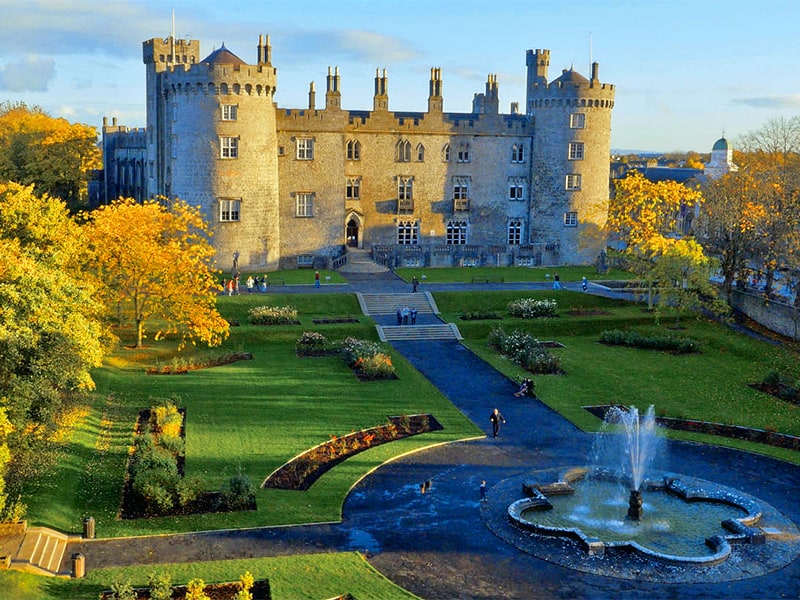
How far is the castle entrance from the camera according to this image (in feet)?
238

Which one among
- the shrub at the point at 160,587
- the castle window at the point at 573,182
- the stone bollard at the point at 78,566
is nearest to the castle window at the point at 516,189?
the castle window at the point at 573,182

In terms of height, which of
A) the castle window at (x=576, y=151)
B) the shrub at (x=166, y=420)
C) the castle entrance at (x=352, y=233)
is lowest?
the shrub at (x=166, y=420)

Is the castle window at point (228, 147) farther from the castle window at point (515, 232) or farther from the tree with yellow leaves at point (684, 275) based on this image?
the tree with yellow leaves at point (684, 275)

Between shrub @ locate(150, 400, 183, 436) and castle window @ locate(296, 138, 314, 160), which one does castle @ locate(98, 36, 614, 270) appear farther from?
shrub @ locate(150, 400, 183, 436)

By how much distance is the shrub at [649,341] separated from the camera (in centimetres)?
5044

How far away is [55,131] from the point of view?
285 ft

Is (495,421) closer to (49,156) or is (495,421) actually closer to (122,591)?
(122,591)

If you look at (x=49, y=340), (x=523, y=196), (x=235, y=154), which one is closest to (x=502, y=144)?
(x=523, y=196)

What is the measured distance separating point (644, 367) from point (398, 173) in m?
32.2

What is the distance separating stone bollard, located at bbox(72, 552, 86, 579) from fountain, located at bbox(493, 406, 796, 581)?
39.5 feet

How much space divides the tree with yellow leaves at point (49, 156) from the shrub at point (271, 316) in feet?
128

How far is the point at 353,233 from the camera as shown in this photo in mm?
73188

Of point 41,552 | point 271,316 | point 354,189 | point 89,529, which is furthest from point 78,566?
point 354,189

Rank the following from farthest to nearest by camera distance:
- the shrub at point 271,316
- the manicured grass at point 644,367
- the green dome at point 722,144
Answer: the green dome at point 722,144 → the shrub at point 271,316 → the manicured grass at point 644,367
